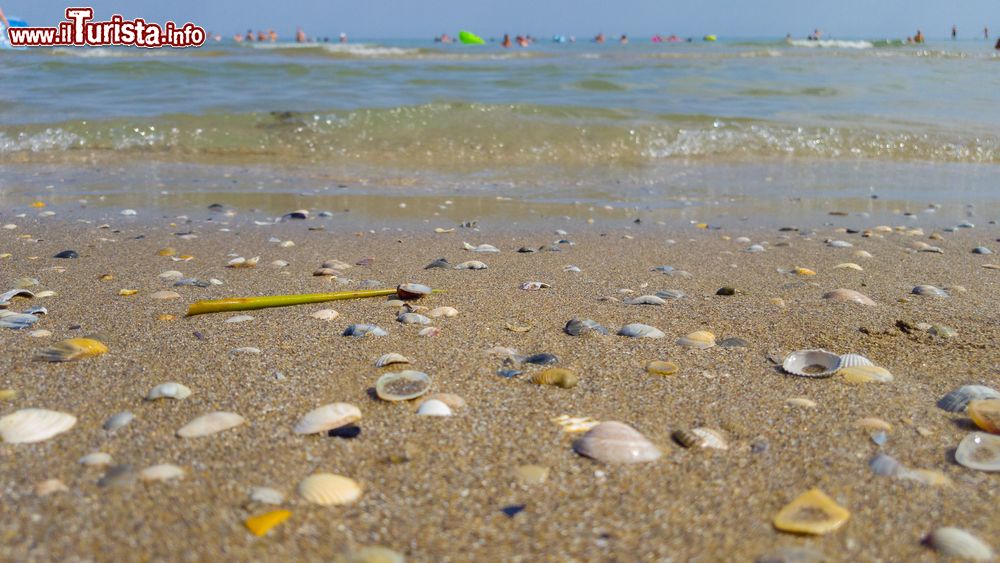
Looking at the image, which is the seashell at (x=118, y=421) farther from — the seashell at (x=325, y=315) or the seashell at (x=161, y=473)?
the seashell at (x=325, y=315)

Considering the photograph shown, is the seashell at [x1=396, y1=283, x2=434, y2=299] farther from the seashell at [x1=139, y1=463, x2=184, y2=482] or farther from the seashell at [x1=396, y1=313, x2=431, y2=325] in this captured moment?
the seashell at [x1=139, y1=463, x2=184, y2=482]

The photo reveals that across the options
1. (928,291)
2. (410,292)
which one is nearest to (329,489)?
(410,292)

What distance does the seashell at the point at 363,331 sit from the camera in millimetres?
2520

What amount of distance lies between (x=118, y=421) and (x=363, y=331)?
891 mm

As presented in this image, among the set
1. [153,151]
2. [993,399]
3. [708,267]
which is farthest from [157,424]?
[153,151]

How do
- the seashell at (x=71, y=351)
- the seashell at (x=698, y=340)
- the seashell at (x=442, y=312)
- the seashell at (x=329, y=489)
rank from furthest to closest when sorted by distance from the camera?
the seashell at (x=442, y=312), the seashell at (x=698, y=340), the seashell at (x=71, y=351), the seashell at (x=329, y=489)

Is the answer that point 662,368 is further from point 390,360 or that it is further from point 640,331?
point 390,360

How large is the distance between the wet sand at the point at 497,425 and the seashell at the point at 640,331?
5 cm

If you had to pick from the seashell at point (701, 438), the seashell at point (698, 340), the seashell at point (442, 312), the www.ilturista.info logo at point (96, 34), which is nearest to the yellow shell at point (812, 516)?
the seashell at point (701, 438)

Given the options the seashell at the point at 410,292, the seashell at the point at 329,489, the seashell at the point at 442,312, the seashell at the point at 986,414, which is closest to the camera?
the seashell at the point at 329,489

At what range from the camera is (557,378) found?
2.10 m

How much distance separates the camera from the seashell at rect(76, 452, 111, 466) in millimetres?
1553

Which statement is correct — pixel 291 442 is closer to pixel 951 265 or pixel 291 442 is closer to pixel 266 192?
pixel 951 265

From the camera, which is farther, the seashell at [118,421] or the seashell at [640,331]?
the seashell at [640,331]
